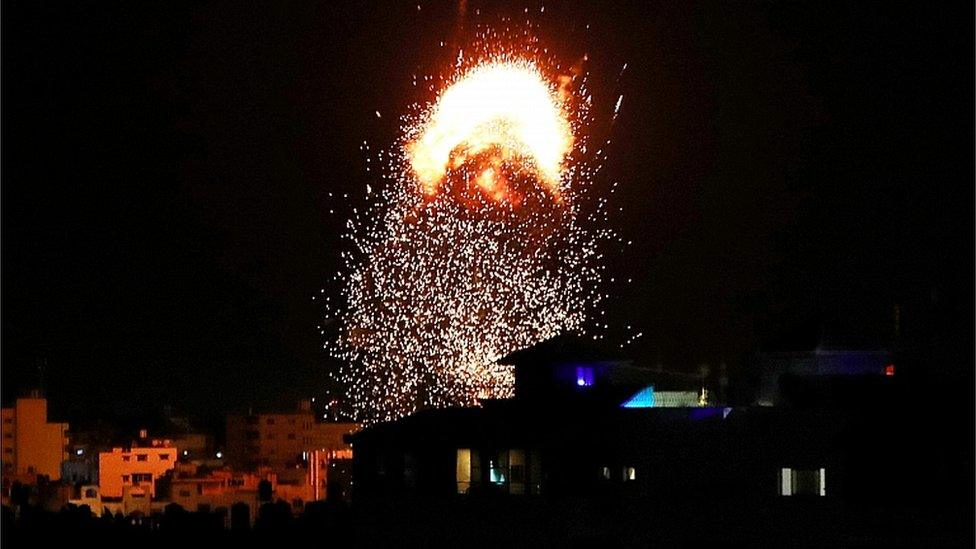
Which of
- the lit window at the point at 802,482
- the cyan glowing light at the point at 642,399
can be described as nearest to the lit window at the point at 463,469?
the cyan glowing light at the point at 642,399

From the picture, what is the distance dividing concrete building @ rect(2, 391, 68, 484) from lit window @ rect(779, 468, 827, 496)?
4175 cm

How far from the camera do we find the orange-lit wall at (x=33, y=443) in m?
58.8

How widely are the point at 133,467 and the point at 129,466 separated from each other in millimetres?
139

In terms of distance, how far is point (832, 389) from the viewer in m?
Answer: 22.4

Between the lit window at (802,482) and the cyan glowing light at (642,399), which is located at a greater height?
the cyan glowing light at (642,399)

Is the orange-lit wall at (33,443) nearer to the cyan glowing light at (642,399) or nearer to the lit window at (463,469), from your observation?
the lit window at (463,469)

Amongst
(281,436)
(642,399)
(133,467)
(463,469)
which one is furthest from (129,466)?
(642,399)

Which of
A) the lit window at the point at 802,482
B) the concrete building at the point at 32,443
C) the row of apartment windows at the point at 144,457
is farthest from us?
the concrete building at the point at 32,443

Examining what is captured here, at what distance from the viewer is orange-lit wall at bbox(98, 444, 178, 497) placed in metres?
52.6

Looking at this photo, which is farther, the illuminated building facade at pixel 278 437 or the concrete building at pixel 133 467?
the illuminated building facade at pixel 278 437

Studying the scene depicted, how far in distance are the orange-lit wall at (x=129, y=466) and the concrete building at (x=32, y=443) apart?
3978 mm

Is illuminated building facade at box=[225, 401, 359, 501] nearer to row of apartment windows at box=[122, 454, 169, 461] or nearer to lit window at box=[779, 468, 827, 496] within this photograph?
row of apartment windows at box=[122, 454, 169, 461]

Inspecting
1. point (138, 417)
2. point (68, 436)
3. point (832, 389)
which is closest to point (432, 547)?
point (832, 389)

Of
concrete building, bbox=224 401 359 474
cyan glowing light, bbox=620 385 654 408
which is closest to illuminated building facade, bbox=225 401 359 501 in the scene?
concrete building, bbox=224 401 359 474
